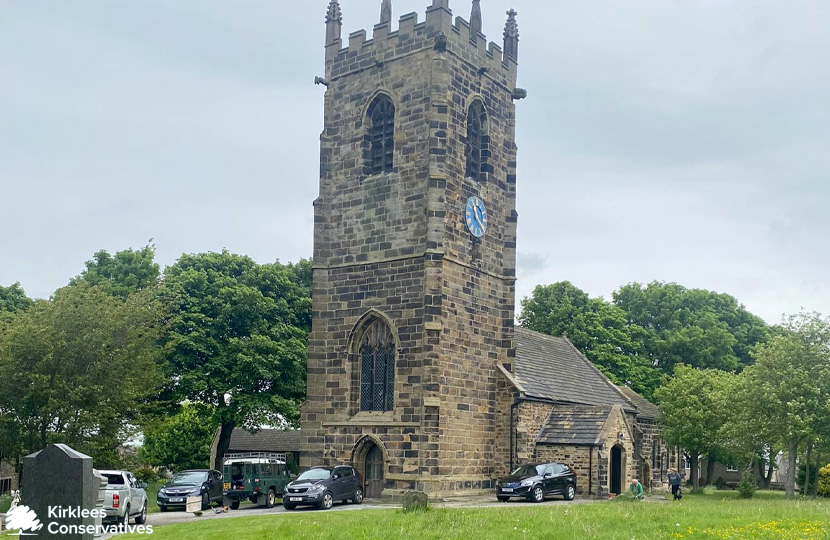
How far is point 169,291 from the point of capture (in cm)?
4150

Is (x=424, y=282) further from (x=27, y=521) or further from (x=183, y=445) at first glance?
(x=183, y=445)

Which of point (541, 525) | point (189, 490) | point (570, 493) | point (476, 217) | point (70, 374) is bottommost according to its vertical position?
point (570, 493)

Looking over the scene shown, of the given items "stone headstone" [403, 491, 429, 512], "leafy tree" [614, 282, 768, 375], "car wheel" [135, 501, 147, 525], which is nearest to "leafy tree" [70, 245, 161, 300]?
"car wheel" [135, 501, 147, 525]

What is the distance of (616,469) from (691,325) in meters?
32.6

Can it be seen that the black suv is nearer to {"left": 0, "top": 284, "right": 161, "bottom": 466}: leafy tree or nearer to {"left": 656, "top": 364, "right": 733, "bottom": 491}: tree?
{"left": 0, "top": 284, "right": 161, "bottom": 466}: leafy tree

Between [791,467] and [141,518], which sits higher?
[791,467]

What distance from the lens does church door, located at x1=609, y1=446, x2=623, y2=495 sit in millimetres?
37062

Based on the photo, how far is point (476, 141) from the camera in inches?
1410

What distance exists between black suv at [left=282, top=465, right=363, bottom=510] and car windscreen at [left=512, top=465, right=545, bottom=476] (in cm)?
570

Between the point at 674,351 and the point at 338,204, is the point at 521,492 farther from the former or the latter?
the point at 674,351

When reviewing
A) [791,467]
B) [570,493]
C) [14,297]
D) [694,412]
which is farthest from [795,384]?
[14,297]

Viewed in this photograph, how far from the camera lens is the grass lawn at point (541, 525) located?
1858 cm

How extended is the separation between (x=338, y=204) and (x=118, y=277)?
51.7 ft

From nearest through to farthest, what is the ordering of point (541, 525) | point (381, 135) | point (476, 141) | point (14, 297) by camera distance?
point (541, 525) < point (381, 135) < point (476, 141) < point (14, 297)
